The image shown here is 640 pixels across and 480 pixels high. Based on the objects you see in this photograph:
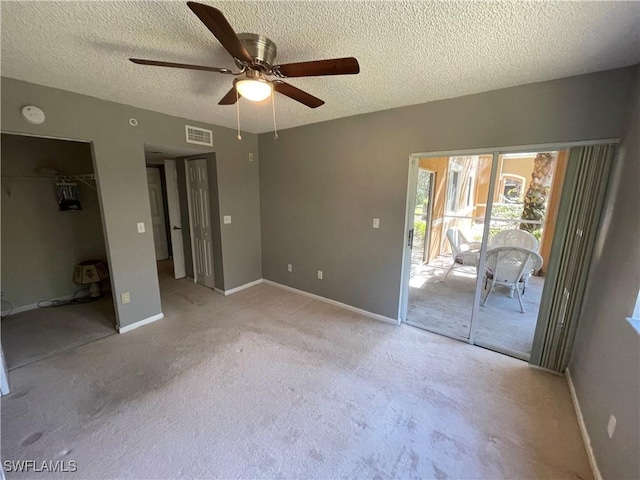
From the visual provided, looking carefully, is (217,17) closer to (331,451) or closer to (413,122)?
(413,122)

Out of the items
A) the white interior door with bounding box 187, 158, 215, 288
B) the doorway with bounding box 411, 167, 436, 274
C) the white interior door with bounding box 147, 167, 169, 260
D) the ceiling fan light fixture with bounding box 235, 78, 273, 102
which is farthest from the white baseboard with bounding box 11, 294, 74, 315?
the doorway with bounding box 411, 167, 436, 274

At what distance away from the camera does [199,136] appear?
10.8ft

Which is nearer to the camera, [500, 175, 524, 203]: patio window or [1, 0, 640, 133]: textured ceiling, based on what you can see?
[1, 0, 640, 133]: textured ceiling

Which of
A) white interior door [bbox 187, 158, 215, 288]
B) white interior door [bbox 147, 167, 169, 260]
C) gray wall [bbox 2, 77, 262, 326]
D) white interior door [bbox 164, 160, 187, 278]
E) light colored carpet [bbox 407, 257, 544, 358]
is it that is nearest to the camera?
gray wall [bbox 2, 77, 262, 326]

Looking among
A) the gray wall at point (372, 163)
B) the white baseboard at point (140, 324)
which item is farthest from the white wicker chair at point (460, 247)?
the white baseboard at point (140, 324)

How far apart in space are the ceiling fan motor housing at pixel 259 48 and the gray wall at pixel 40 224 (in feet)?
11.2

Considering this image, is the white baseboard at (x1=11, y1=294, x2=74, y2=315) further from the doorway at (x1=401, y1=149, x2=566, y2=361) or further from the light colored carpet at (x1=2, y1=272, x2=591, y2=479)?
the doorway at (x1=401, y1=149, x2=566, y2=361)

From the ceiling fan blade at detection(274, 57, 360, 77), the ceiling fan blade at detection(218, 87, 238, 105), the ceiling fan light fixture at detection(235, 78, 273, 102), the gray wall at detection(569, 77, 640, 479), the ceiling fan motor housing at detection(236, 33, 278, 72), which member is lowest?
the gray wall at detection(569, 77, 640, 479)

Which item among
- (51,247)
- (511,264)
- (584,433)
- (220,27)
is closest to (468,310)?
(511,264)

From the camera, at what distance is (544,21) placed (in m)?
1.34

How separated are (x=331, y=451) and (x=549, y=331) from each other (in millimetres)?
2082

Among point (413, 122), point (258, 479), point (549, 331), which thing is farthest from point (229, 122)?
point (549, 331)

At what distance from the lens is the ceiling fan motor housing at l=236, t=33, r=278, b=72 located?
57.9 inches

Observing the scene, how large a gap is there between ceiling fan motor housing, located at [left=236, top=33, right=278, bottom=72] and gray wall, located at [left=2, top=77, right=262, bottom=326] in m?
1.95
